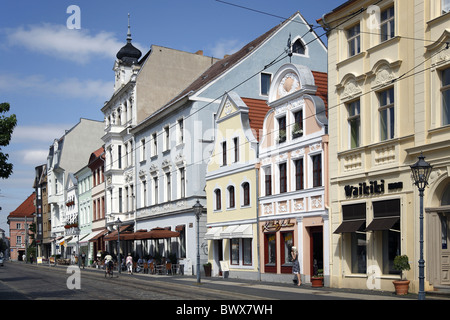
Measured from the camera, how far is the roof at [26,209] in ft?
465

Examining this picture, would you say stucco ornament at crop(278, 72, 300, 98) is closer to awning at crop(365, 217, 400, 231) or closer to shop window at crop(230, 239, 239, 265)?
awning at crop(365, 217, 400, 231)

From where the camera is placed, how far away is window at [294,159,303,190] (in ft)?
93.1

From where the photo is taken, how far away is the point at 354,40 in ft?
81.0

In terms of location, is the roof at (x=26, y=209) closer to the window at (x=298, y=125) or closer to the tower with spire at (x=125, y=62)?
the tower with spire at (x=125, y=62)

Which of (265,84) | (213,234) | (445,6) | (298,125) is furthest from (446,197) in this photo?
(265,84)

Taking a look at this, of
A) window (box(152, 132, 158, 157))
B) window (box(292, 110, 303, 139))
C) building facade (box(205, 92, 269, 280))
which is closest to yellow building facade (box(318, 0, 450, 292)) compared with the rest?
window (box(292, 110, 303, 139))

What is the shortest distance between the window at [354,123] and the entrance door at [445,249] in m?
5.18

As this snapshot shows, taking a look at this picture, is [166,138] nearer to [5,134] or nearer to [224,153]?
[224,153]

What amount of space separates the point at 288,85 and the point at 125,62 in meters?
28.7

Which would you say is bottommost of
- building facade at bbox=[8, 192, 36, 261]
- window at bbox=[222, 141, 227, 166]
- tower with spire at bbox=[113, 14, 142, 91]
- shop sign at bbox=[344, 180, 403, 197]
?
building facade at bbox=[8, 192, 36, 261]

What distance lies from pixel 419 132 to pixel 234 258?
1622 cm

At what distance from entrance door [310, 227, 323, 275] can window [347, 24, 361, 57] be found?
312 inches

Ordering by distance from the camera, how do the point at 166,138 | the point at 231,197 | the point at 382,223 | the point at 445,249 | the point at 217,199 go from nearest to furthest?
the point at 445,249 → the point at 382,223 → the point at 231,197 → the point at 217,199 → the point at 166,138

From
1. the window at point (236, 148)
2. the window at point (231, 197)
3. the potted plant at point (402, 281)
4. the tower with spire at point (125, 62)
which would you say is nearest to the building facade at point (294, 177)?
the window at point (236, 148)
